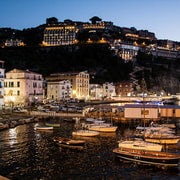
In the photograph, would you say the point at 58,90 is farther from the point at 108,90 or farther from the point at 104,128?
the point at 104,128

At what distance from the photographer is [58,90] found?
113 m

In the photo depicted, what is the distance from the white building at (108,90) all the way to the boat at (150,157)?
3714 inches

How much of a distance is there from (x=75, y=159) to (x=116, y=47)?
14519 centimetres

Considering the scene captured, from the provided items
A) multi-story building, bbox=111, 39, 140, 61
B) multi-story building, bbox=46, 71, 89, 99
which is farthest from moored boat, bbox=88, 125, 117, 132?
multi-story building, bbox=111, 39, 140, 61

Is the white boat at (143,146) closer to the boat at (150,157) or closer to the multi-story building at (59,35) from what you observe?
the boat at (150,157)

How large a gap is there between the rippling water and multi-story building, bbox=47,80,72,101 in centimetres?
5896

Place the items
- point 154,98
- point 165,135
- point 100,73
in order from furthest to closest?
point 100,73
point 154,98
point 165,135

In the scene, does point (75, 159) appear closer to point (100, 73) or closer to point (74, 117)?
point (74, 117)

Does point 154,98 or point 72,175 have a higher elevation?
point 154,98

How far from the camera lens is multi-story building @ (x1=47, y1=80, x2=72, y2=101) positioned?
11338 centimetres

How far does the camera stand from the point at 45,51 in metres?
176

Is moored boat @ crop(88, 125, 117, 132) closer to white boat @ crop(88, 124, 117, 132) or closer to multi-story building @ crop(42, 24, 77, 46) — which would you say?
white boat @ crop(88, 124, 117, 132)

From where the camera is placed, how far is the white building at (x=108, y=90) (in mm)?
136150

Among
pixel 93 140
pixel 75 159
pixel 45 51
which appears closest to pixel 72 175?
pixel 75 159
